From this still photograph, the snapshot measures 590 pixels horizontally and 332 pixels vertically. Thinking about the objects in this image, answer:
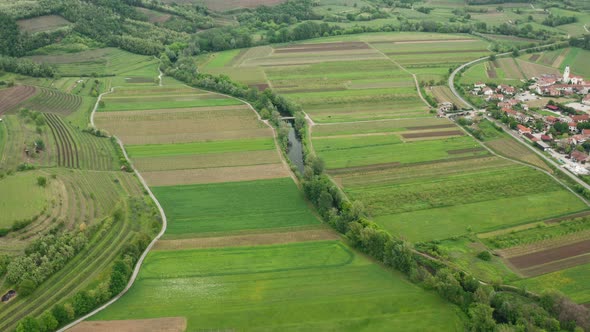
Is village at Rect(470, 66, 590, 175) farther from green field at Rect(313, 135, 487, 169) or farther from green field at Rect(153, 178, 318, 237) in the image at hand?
green field at Rect(153, 178, 318, 237)

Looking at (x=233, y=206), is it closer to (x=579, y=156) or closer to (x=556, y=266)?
(x=556, y=266)

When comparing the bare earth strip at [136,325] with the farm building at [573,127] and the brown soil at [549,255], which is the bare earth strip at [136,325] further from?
the farm building at [573,127]

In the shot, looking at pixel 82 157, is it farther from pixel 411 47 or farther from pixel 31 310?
pixel 411 47

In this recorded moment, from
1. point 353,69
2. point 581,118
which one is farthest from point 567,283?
point 353,69

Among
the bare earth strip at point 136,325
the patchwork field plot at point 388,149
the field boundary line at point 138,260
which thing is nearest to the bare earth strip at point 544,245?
the patchwork field plot at point 388,149

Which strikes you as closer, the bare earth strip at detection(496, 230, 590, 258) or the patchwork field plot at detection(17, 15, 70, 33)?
the bare earth strip at detection(496, 230, 590, 258)

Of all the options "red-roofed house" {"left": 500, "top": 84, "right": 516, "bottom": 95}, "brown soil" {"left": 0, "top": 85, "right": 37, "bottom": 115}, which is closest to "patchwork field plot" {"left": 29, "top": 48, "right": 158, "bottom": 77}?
"brown soil" {"left": 0, "top": 85, "right": 37, "bottom": 115}

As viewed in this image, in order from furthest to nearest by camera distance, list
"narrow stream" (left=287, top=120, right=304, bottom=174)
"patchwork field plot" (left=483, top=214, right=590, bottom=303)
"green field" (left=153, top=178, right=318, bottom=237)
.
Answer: "narrow stream" (left=287, top=120, right=304, bottom=174) < "green field" (left=153, top=178, right=318, bottom=237) < "patchwork field plot" (left=483, top=214, right=590, bottom=303)

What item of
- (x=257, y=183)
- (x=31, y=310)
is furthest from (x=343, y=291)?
(x=31, y=310)
